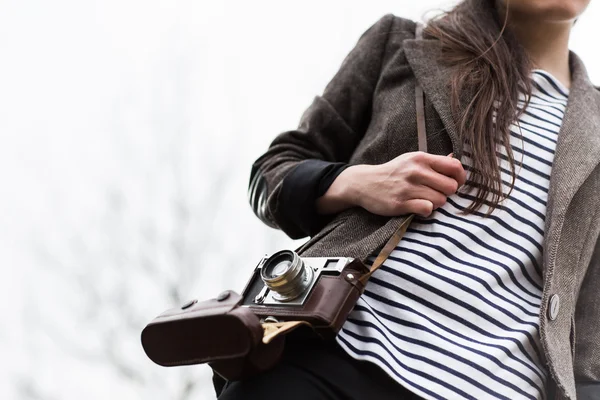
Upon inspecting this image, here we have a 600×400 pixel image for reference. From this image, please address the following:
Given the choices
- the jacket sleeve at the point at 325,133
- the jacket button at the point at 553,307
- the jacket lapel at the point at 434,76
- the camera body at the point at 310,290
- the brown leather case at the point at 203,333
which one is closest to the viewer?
the brown leather case at the point at 203,333

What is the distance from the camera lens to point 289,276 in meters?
0.98

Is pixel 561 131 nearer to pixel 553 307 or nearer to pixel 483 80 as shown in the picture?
pixel 483 80

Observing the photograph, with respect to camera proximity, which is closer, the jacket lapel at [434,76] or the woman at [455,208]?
the woman at [455,208]

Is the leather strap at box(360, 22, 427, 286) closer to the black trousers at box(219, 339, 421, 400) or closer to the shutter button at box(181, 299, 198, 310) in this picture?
the black trousers at box(219, 339, 421, 400)

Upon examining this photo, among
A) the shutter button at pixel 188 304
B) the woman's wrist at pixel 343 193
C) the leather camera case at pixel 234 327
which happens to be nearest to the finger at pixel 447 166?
the woman's wrist at pixel 343 193

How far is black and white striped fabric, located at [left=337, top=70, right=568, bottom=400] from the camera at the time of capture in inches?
38.4

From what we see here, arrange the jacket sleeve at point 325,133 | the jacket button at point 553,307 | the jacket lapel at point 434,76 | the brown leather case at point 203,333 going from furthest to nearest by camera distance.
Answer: the jacket sleeve at point 325,133 → the jacket lapel at point 434,76 → the jacket button at point 553,307 → the brown leather case at point 203,333

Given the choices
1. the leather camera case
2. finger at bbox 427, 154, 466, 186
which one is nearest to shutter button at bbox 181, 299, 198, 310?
the leather camera case

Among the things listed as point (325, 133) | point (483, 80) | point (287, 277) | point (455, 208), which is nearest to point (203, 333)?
point (287, 277)

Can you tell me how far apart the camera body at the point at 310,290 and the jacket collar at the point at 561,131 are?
1.07ft

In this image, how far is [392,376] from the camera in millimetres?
943

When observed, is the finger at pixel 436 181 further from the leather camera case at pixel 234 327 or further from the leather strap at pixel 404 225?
the leather camera case at pixel 234 327

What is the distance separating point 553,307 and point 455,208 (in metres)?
0.22

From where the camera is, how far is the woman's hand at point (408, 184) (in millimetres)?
1087
